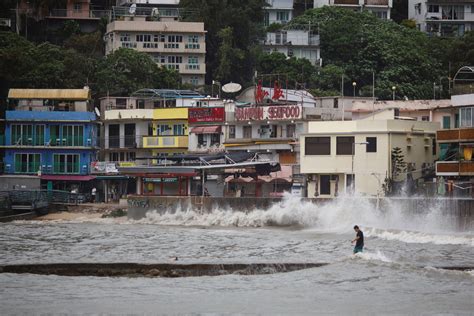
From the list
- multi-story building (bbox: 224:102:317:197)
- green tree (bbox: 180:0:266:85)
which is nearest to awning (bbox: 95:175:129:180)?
multi-story building (bbox: 224:102:317:197)

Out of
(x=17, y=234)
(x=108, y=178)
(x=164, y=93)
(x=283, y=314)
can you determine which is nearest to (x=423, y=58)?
(x=164, y=93)

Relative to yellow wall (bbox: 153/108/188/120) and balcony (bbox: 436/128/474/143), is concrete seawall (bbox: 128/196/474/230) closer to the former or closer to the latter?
balcony (bbox: 436/128/474/143)

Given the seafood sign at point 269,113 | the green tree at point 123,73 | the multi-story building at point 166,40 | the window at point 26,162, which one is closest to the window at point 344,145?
the seafood sign at point 269,113

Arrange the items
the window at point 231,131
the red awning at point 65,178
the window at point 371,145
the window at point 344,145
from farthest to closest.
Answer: the red awning at point 65,178
the window at point 231,131
the window at point 344,145
the window at point 371,145

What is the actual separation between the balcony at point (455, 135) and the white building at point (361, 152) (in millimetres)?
4716

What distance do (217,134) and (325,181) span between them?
45.9 feet

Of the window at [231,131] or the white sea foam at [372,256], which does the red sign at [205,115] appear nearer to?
the window at [231,131]

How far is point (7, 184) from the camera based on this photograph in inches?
3514

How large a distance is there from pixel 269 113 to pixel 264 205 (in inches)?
576

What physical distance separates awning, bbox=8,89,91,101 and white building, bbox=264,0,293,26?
32975 mm

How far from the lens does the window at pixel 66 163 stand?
9188 cm

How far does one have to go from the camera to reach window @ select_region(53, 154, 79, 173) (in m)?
91.9

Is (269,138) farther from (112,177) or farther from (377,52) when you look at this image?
(377,52)

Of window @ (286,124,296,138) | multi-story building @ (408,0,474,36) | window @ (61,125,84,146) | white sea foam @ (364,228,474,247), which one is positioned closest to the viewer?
white sea foam @ (364,228,474,247)
